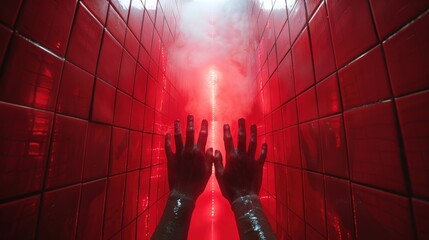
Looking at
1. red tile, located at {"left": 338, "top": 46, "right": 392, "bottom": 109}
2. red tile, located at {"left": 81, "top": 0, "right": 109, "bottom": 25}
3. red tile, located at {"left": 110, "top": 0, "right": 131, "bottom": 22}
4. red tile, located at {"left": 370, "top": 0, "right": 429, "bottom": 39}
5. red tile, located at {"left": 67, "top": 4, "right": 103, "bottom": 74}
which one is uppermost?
Result: red tile, located at {"left": 110, "top": 0, "right": 131, "bottom": 22}

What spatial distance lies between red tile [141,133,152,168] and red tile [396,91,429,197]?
3.64 ft

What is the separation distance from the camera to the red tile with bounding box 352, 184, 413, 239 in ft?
1.34

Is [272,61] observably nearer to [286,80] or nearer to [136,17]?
[286,80]

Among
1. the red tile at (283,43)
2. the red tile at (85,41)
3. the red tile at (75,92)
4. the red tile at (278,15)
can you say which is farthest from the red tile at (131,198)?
the red tile at (278,15)

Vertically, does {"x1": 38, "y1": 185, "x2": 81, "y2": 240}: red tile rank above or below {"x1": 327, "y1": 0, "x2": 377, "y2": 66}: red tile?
below

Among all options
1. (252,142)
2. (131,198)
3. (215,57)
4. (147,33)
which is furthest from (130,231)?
(215,57)

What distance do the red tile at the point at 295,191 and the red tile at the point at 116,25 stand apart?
99 centimetres

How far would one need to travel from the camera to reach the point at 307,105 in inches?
32.6

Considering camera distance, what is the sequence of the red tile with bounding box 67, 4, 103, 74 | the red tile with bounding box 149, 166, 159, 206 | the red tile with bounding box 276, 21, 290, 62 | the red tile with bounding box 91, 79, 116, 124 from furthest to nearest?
the red tile with bounding box 149, 166, 159, 206 < the red tile with bounding box 276, 21, 290, 62 < the red tile with bounding box 91, 79, 116, 124 < the red tile with bounding box 67, 4, 103, 74

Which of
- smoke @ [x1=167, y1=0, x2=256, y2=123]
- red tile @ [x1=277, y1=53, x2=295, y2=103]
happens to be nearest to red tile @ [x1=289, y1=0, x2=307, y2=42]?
red tile @ [x1=277, y1=53, x2=295, y2=103]

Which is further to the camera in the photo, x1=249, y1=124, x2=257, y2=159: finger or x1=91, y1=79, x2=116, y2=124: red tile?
x1=249, y1=124, x2=257, y2=159: finger

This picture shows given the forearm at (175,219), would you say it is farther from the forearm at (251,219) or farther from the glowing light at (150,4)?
the glowing light at (150,4)

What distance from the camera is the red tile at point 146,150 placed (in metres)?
1.18

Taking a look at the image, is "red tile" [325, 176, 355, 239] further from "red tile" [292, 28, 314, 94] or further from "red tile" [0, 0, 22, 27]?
"red tile" [0, 0, 22, 27]
